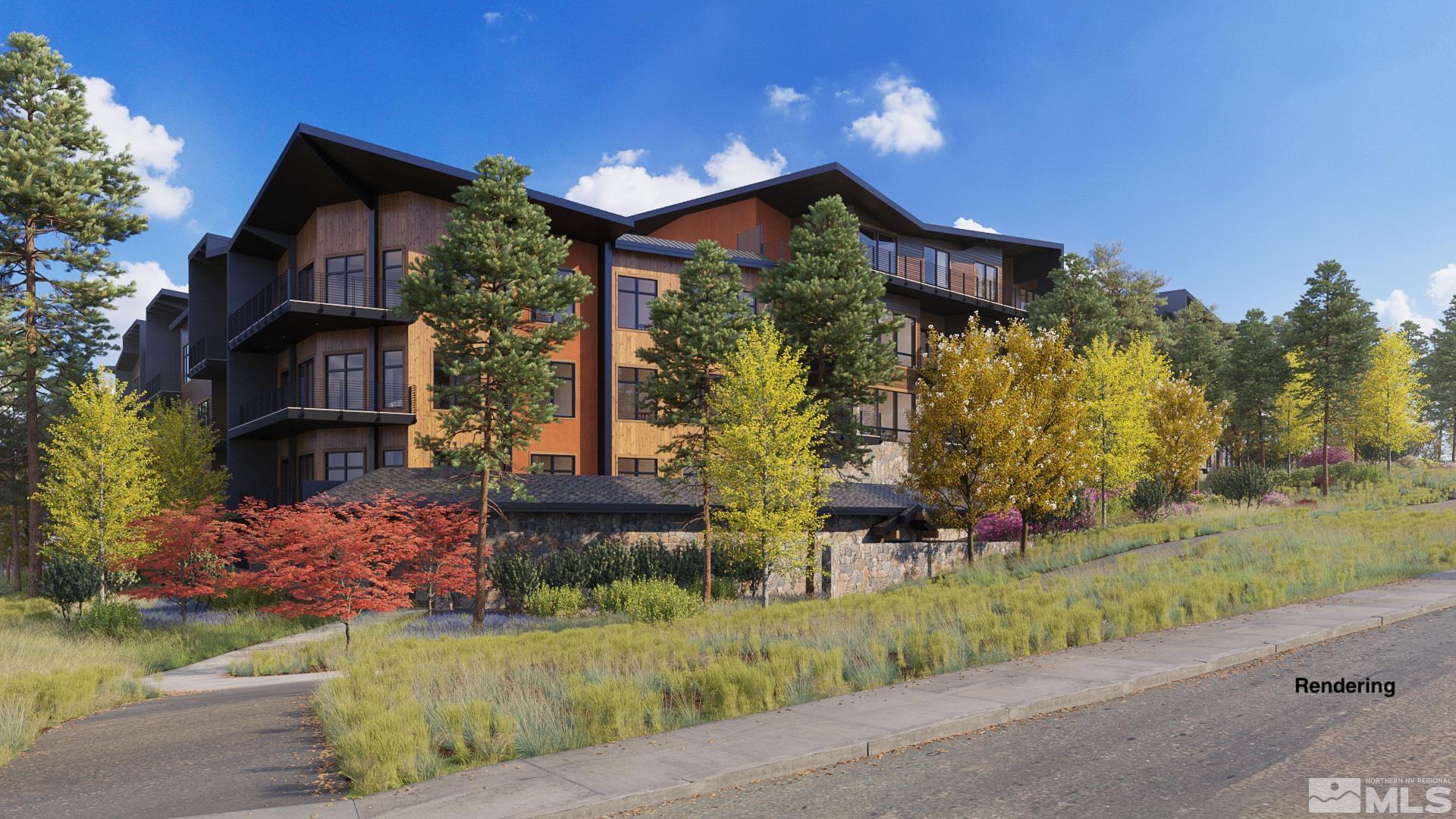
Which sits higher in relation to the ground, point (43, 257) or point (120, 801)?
point (43, 257)

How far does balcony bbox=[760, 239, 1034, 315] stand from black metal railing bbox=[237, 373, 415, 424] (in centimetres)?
1822

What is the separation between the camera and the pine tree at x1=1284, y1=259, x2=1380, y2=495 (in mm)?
47500

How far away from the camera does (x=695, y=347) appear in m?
28.3

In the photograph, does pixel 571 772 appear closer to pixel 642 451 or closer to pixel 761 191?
pixel 642 451

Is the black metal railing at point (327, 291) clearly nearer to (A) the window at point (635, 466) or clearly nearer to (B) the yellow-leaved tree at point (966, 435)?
(A) the window at point (635, 466)

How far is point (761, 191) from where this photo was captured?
41.7 metres

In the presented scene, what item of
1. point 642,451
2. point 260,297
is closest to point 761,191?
point 642,451

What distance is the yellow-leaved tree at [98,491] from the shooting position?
30.5 m

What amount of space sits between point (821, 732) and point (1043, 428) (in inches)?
1023

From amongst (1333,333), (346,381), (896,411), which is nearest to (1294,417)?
(1333,333)

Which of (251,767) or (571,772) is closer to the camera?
(571,772)

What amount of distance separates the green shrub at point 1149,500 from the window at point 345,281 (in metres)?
33.4

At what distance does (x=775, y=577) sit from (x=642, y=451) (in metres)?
9.37

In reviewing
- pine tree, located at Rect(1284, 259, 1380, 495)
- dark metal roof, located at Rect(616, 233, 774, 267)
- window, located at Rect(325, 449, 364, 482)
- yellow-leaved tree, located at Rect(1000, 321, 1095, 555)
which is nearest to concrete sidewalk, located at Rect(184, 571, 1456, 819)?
yellow-leaved tree, located at Rect(1000, 321, 1095, 555)
